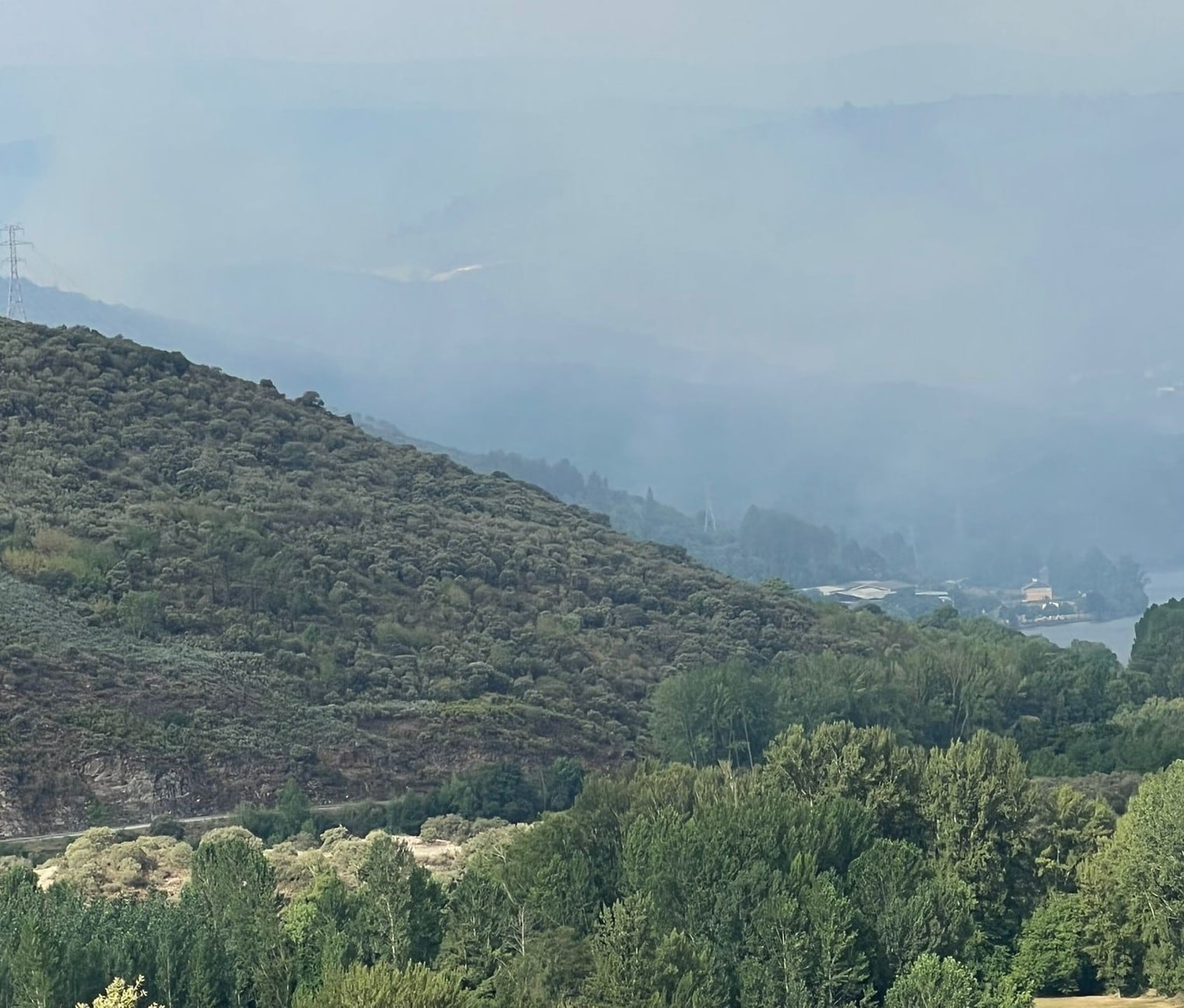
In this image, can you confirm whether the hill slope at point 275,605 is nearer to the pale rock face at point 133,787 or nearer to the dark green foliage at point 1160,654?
the pale rock face at point 133,787

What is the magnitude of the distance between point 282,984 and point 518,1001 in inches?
204

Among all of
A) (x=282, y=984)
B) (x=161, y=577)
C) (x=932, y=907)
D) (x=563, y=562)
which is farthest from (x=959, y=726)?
(x=282, y=984)

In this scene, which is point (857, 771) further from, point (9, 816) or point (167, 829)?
point (9, 816)

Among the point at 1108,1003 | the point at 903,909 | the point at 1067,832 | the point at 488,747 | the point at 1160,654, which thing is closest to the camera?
the point at 903,909

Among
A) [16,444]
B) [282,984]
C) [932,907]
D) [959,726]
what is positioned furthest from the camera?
[16,444]

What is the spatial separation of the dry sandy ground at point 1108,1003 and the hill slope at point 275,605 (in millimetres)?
28459

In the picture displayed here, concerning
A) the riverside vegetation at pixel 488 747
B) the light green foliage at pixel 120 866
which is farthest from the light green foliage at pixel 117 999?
the light green foliage at pixel 120 866

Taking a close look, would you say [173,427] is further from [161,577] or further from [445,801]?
[445,801]

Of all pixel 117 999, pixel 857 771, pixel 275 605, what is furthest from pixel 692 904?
pixel 275 605

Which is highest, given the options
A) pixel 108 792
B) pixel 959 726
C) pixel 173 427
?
pixel 173 427

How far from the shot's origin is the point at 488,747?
73625 mm

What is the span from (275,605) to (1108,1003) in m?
42.7

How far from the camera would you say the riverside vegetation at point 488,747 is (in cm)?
4153

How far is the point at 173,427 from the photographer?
315ft
